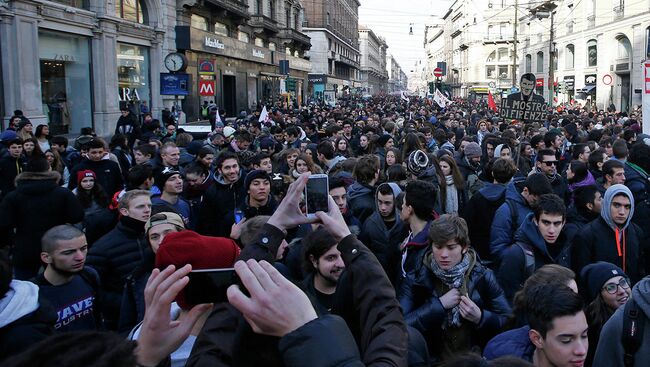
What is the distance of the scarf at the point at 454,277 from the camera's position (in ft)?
11.4

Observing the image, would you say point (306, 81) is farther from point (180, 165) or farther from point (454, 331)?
point (454, 331)

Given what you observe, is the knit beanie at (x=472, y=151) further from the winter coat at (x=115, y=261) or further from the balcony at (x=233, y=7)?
the balcony at (x=233, y=7)

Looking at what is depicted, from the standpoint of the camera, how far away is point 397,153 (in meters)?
8.52

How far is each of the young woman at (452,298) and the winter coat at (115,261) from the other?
6.72 feet

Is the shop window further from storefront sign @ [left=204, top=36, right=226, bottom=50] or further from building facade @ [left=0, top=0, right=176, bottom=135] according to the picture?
storefront sign @ [left=204, top=36, right=226, bottom=50]

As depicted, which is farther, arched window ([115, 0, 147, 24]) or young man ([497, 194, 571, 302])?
arched window ([115, 0, 147, 24])

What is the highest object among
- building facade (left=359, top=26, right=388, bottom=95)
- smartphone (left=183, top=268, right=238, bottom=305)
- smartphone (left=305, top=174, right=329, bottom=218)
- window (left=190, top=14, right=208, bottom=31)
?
building facade (left=359, top=26, right=388, bottom=95)

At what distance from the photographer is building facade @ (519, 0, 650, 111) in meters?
36.4

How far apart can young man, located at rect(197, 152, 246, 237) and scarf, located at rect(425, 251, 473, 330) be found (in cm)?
305

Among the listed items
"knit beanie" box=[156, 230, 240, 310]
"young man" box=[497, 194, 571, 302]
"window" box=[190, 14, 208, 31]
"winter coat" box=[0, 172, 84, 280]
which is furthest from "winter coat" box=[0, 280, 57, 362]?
"window" box=[190, 14, 208, 31]

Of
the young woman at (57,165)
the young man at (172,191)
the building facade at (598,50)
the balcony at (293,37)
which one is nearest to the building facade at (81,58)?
the young woman at (57,165)

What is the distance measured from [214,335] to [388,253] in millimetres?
2914

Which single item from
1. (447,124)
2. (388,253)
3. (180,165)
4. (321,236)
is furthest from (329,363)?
(447,124)

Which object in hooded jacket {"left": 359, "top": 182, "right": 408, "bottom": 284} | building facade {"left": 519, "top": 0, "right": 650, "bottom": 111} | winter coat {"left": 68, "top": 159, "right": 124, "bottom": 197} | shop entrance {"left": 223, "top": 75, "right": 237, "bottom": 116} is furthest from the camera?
building facade {"left": 519, "top": 0, "right": 650, "bottom": 111}
